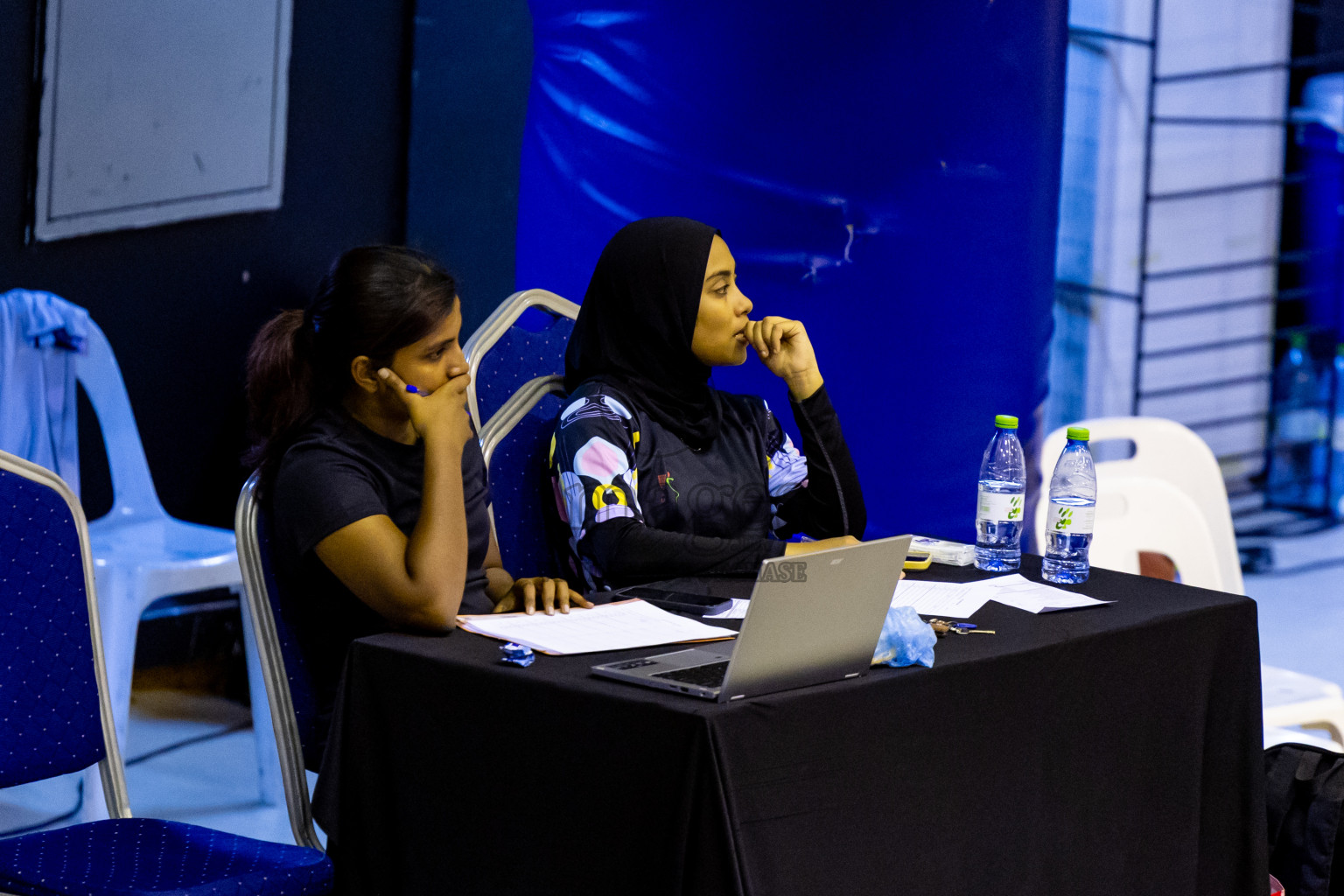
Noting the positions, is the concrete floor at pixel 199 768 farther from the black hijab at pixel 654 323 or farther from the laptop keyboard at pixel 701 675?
the laptop keyboard at pixel 701 675

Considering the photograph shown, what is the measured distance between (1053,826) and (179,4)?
2795mm

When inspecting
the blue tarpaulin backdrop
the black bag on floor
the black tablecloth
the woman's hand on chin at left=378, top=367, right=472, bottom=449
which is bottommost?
the black bag on floor

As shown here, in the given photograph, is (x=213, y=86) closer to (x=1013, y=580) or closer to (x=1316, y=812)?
(x=1013, y=580)

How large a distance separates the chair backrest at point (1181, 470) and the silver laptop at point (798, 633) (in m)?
1.55

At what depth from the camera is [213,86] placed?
345 cm

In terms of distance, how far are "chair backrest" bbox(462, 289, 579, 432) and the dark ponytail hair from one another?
1.14 ft

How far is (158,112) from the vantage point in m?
3.35

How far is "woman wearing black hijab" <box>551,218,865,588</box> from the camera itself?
6.38ft

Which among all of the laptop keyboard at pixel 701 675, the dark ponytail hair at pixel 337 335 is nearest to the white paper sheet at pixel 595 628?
the laptop keyboard at pixel 701 675

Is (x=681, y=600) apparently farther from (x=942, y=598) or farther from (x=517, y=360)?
(x=517, y=360)

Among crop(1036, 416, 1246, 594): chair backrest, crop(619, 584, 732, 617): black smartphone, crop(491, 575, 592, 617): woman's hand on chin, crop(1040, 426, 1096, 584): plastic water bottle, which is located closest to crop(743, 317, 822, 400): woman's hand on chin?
crop(1040, 426, 1096, 584): plastic water bottle

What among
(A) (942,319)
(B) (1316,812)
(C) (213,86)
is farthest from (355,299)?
(C) (213,86)

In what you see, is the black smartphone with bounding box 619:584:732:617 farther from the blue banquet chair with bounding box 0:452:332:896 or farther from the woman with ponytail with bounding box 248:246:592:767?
the blue banquet chair with bounding box 0:452:332:896

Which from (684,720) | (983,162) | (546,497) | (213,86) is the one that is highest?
(213,86)
